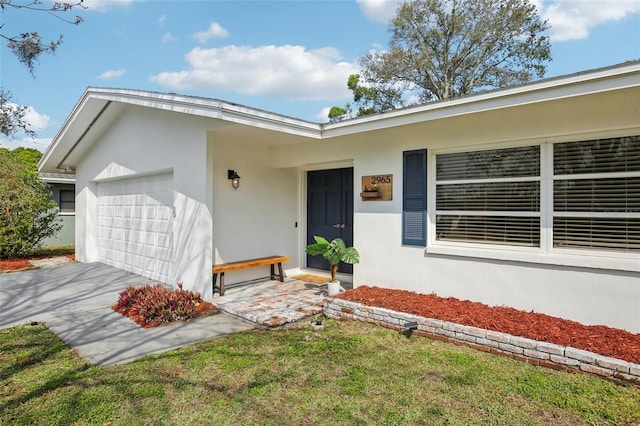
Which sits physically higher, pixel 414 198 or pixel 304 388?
pixel 414 198

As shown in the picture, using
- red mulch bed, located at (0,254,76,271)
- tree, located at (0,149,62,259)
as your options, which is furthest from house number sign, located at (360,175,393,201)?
tree, located at (0,149,62,259)

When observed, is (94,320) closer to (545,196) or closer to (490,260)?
(490,260)

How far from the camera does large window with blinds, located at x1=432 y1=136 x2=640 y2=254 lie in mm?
4035

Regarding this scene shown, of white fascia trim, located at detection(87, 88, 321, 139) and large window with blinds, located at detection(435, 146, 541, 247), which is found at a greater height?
white fascia trim, located at detection(87, 88, 321, 139)

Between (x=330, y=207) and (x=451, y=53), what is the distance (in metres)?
16.2

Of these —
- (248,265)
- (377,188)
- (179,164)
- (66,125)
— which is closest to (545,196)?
(377,188)

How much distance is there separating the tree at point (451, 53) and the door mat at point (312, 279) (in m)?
13.6

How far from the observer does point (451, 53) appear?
19234mm

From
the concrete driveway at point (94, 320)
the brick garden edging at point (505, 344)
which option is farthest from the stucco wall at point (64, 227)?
the brick garden edging at point (505, 344)

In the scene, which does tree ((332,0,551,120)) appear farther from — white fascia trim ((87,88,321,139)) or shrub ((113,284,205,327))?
shrub ((113,284,205,327))

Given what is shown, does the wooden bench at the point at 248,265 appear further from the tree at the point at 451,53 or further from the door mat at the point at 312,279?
the tree at the point at 451,53

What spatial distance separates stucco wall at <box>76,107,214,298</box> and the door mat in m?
2.14

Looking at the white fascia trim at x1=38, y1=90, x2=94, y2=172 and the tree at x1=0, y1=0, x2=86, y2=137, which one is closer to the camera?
the tree at x1=0, y1=0, x2=86, y2=137

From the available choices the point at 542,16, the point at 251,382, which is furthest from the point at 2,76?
the point at 542,16
